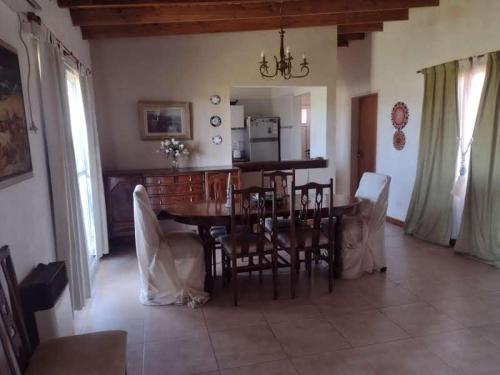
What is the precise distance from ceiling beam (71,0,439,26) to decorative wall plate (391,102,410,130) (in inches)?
53.2

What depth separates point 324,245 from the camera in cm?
322

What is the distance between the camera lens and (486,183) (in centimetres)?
382

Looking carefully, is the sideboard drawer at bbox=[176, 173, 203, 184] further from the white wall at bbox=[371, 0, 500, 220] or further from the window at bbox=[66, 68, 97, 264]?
the white wall at bbox=[371, 0, 500, 220]

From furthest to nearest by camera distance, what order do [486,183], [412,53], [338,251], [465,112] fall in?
[412,53] → [465,112] → [486,183] → [338,251]

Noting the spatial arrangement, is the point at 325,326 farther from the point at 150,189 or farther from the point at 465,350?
the point at 150,189

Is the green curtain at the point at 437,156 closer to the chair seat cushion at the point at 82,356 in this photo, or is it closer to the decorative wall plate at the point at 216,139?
the decorative wall plate at the point at 216,139

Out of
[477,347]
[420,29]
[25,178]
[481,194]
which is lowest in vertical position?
[477,347]

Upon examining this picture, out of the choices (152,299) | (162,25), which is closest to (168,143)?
(162,25)

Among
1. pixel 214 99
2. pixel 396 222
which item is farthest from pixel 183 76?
pixel 396 222

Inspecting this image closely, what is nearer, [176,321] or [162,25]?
[176,321]

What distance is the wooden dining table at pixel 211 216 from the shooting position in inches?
120

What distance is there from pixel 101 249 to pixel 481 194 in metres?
4.20

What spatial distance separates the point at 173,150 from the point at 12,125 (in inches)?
118

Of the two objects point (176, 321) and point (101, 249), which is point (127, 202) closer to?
point (101, 249)
